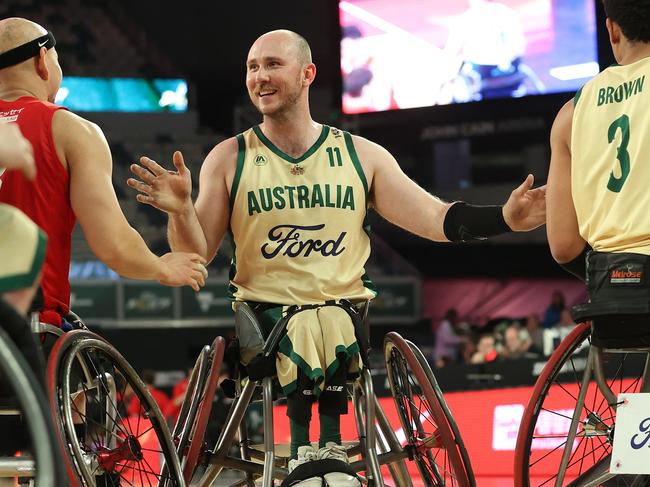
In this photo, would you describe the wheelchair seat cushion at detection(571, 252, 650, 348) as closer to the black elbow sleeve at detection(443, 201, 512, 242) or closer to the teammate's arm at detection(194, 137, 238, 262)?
the black elbow sleeve at detection(443, 201, 512, 242)

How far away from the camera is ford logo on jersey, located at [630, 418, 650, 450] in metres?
3.29

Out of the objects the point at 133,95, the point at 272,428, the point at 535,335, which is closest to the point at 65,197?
the point at 272,428

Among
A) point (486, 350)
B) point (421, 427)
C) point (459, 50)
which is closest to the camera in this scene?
point (421, 427)

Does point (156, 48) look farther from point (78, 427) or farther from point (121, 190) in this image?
point (78, 427)

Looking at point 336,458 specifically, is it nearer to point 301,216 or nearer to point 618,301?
point 301,216

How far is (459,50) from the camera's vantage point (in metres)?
15.3

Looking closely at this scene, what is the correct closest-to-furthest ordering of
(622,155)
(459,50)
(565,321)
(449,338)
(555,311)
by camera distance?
1. (622,155)
2. (565,321)
3. (555,311)
4. (449,338)
5. (459,50)

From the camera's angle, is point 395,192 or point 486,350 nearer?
point 395,192

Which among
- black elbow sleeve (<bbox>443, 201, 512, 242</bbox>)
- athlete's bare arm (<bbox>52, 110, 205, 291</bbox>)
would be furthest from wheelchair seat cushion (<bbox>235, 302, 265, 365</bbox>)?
black elbow sleeve (<bbox>443, 201, 512, 242</bbox>)

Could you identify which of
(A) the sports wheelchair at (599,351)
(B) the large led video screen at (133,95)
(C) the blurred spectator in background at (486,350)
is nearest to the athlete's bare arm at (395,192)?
(A) the sports wheelchair at (599,351)

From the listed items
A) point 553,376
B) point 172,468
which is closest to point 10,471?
point 172,468

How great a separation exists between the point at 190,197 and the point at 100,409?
81 cm

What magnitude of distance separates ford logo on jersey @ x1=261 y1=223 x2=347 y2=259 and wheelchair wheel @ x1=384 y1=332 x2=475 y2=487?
0.41m

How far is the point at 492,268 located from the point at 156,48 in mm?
7408
